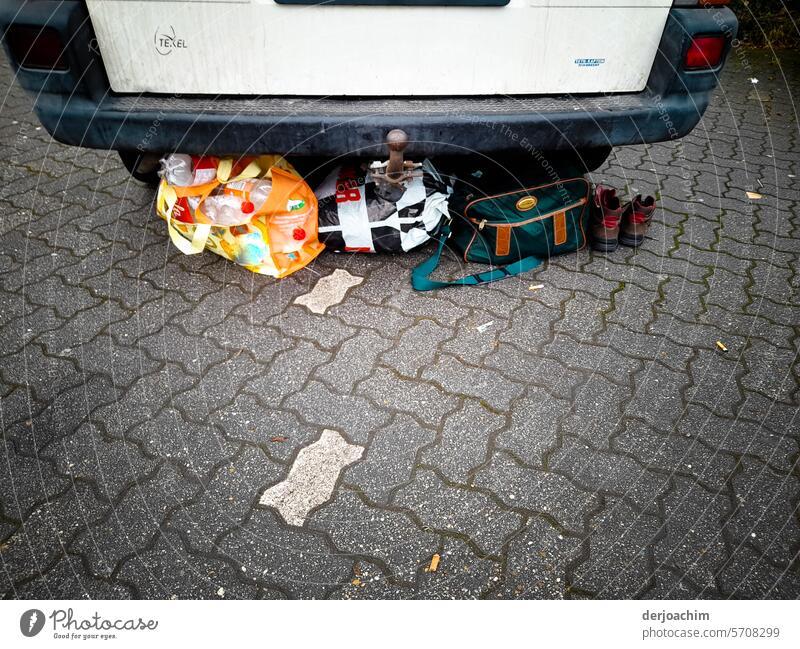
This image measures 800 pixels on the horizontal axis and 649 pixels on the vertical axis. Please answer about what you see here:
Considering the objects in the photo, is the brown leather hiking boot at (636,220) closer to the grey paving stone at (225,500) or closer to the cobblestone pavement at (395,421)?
the cobblestone pavement at (395,421)

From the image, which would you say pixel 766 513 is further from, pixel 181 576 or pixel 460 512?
pixel 181 576

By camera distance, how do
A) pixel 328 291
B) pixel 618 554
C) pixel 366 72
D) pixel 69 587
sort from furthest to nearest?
1. pixel 328 291
2. pixel 366 72
3. pixel 618 554
4. pixel 69 587

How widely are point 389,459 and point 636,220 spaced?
1.85 meters

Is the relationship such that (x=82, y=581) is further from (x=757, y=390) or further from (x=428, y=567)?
(x=757, y=390)

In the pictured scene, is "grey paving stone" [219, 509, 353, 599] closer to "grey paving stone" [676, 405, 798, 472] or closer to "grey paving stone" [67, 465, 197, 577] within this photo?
"grey paving stone" [67, 465, 197, 577]

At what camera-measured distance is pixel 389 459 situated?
203 centimetres

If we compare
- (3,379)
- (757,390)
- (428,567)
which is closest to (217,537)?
(428,567)

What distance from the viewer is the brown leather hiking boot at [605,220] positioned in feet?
9.43

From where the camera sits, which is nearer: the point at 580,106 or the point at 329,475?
the point at 329,475

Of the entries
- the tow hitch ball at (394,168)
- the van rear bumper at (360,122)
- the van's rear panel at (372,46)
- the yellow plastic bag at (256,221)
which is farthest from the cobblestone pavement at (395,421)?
the van's rear panel at (372,46)

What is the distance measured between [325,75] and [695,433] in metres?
1.96

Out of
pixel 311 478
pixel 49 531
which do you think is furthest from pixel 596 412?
pixel 49 531

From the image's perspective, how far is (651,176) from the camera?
3684 mm

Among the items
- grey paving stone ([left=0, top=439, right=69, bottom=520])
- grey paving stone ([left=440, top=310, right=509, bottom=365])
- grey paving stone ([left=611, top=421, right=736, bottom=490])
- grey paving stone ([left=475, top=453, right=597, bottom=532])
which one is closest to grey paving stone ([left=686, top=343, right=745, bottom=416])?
grey paving stone ([left=611, top=421, right=736, bottom=490])
